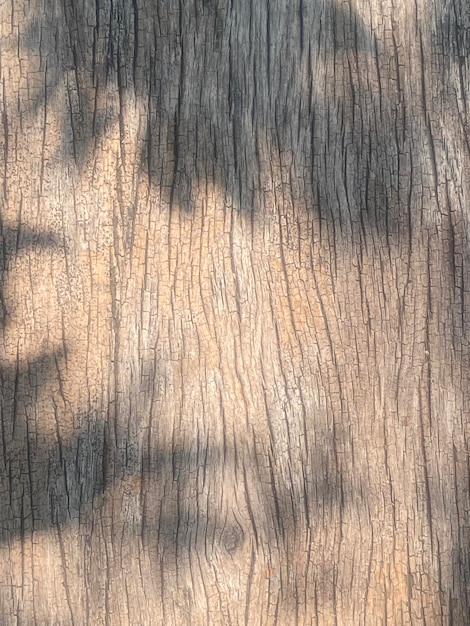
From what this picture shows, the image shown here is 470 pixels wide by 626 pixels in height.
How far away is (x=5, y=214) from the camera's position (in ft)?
7.67

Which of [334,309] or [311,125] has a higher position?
[311,125]

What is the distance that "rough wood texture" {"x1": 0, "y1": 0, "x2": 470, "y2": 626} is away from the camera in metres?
2.34

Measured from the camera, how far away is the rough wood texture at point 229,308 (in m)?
2.34

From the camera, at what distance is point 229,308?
234 centimetres

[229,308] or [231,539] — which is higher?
[229,308]

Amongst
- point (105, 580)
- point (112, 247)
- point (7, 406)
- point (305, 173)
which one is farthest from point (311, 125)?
point (105, 580)

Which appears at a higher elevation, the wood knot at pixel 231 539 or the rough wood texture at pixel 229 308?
the rough wood texture at pixel 229 308

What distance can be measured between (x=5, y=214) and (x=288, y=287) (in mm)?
958

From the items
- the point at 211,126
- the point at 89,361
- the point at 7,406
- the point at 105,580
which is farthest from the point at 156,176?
the point at 105,580

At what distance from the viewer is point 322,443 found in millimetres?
2369

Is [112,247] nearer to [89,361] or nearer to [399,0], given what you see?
[89,361]

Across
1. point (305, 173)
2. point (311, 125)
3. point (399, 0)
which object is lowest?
point (305, 173)

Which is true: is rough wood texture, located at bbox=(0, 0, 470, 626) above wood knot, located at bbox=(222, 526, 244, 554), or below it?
above

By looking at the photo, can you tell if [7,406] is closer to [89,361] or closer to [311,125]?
[89,361]
